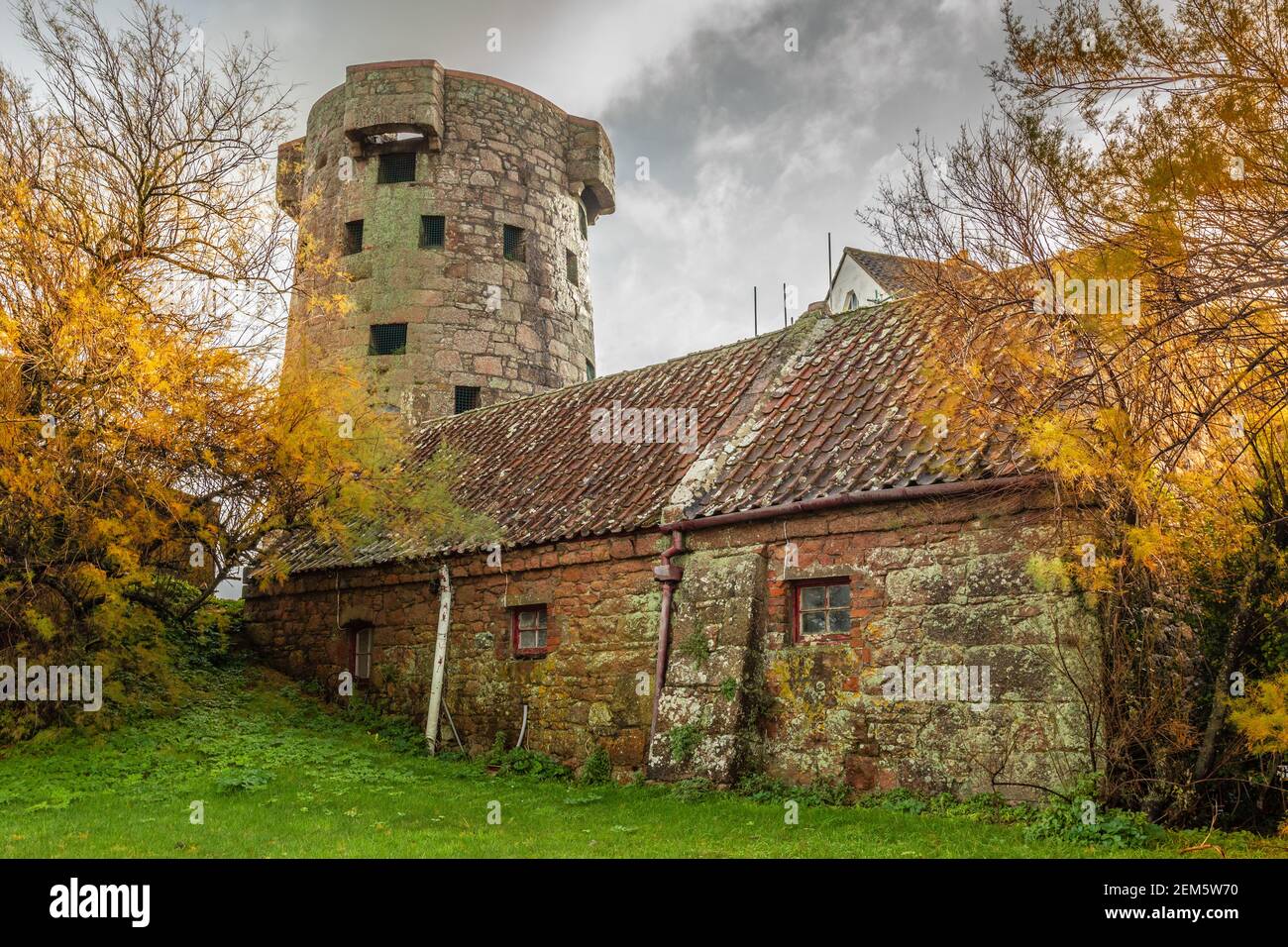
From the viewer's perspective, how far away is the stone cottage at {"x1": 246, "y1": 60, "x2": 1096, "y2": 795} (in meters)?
9.50

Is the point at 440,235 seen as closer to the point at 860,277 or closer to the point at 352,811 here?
the point at 860,277

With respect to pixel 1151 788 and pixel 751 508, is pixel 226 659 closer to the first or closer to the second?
pixel 751 508

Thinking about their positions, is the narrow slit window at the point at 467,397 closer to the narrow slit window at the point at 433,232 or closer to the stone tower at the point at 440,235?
the stone tower at the point at 440,235

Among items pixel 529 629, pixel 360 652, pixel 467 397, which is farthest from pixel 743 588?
pixel 467 397

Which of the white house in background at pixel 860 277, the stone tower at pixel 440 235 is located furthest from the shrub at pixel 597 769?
the white house in background at pixel 860 277

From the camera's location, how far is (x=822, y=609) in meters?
10.8

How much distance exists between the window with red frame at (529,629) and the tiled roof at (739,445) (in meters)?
0.96

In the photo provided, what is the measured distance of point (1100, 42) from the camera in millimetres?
7469

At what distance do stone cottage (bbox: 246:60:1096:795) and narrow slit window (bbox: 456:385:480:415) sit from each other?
2.59 m

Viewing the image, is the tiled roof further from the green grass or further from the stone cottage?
the green grass

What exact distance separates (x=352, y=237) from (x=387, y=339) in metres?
2.56

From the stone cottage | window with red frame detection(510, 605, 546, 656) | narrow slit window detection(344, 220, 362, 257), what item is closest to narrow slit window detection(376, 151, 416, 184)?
narrow slit window detection(344, 220, 362, 257)

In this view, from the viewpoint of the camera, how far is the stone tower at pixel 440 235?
22.3 m
